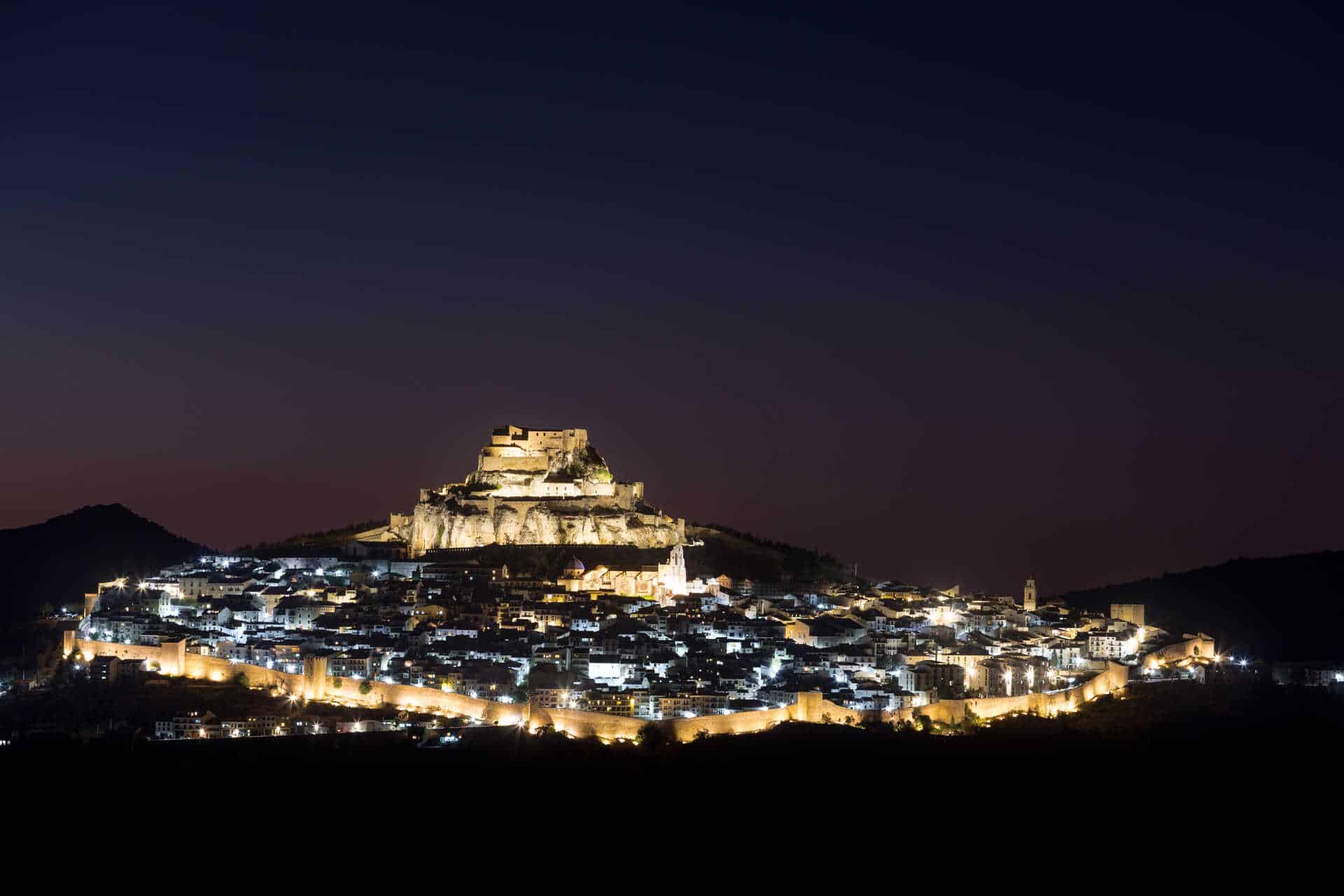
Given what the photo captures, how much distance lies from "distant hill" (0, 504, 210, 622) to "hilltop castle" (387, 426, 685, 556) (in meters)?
9.95

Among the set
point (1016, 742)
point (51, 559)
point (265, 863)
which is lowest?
point (265, 863)

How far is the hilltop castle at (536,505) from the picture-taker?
5994cm

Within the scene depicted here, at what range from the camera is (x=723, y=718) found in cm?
3459

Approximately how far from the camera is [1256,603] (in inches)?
2452

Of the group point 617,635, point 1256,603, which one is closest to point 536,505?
point 617,635

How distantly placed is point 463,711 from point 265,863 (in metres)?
6.79

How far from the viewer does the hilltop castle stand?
59938 mm

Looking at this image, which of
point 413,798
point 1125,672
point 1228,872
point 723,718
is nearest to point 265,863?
point 413,798

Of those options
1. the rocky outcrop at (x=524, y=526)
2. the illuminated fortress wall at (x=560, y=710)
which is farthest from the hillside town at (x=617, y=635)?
the rocky outcrop at (x=524, y=526)

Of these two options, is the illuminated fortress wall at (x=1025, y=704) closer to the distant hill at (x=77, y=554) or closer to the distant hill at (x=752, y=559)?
the distant hill at (x=752, y=559)

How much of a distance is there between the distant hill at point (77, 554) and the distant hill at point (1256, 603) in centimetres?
3389

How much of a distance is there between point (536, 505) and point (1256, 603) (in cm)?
2555

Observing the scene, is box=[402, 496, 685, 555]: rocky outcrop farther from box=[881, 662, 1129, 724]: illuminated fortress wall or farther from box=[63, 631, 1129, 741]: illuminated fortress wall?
box=[881, 662, 1129, 724]: illuminated fortress wall

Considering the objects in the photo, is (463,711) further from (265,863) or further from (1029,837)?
(1029,837)
